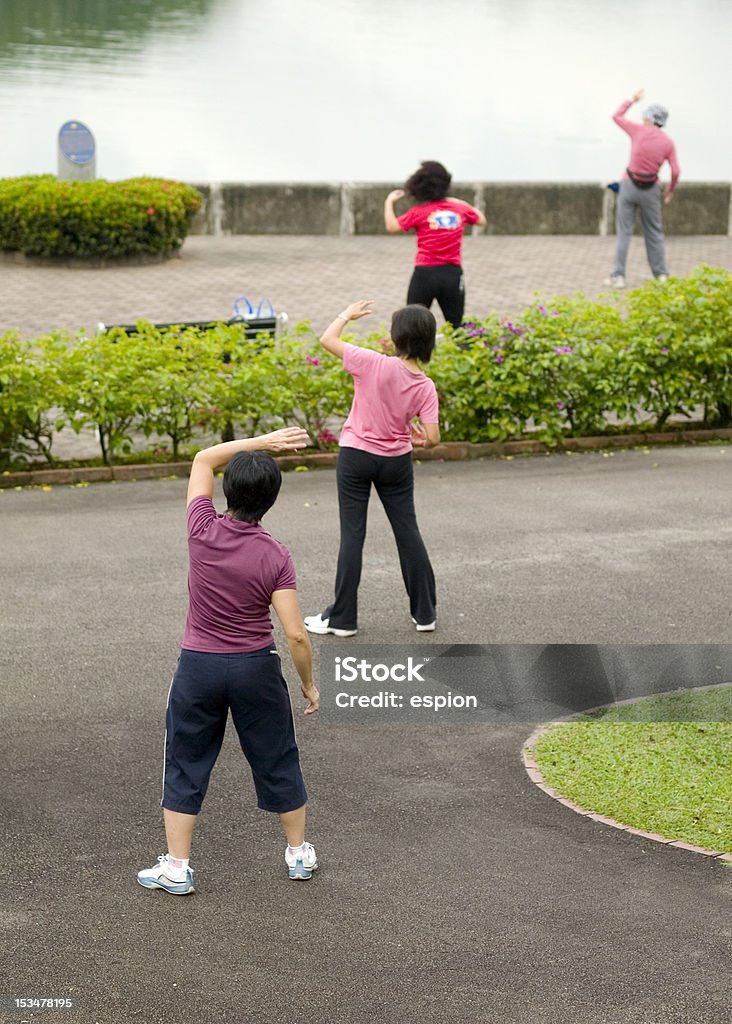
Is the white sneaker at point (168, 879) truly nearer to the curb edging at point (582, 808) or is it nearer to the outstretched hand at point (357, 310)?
the curb edging at point (582, 808)

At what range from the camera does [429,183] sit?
12195mm

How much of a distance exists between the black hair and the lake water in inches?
1203

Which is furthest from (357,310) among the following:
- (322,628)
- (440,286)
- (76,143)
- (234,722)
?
(76,143)

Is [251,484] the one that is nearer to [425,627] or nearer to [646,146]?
[425,627]

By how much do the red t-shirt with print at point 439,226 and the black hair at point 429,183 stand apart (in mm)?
96

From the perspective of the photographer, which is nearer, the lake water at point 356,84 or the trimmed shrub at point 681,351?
the trimmed shrub at point 681,351

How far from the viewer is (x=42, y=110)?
47781mm

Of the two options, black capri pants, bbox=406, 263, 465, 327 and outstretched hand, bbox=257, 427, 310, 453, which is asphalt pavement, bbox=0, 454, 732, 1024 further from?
black capri pants, bbox=406, 263, 465, 327

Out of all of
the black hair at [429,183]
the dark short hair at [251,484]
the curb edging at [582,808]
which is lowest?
the curb edging at [582,808]

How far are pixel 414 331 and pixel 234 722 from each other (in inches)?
105

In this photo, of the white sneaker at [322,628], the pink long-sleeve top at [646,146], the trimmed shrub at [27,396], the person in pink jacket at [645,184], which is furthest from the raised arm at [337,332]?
the pink long-sleeve top at [646,146]

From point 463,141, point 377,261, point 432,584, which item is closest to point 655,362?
point 432,584

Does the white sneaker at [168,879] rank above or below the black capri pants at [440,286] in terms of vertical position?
below

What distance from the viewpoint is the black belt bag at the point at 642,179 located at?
1793 centimetres
